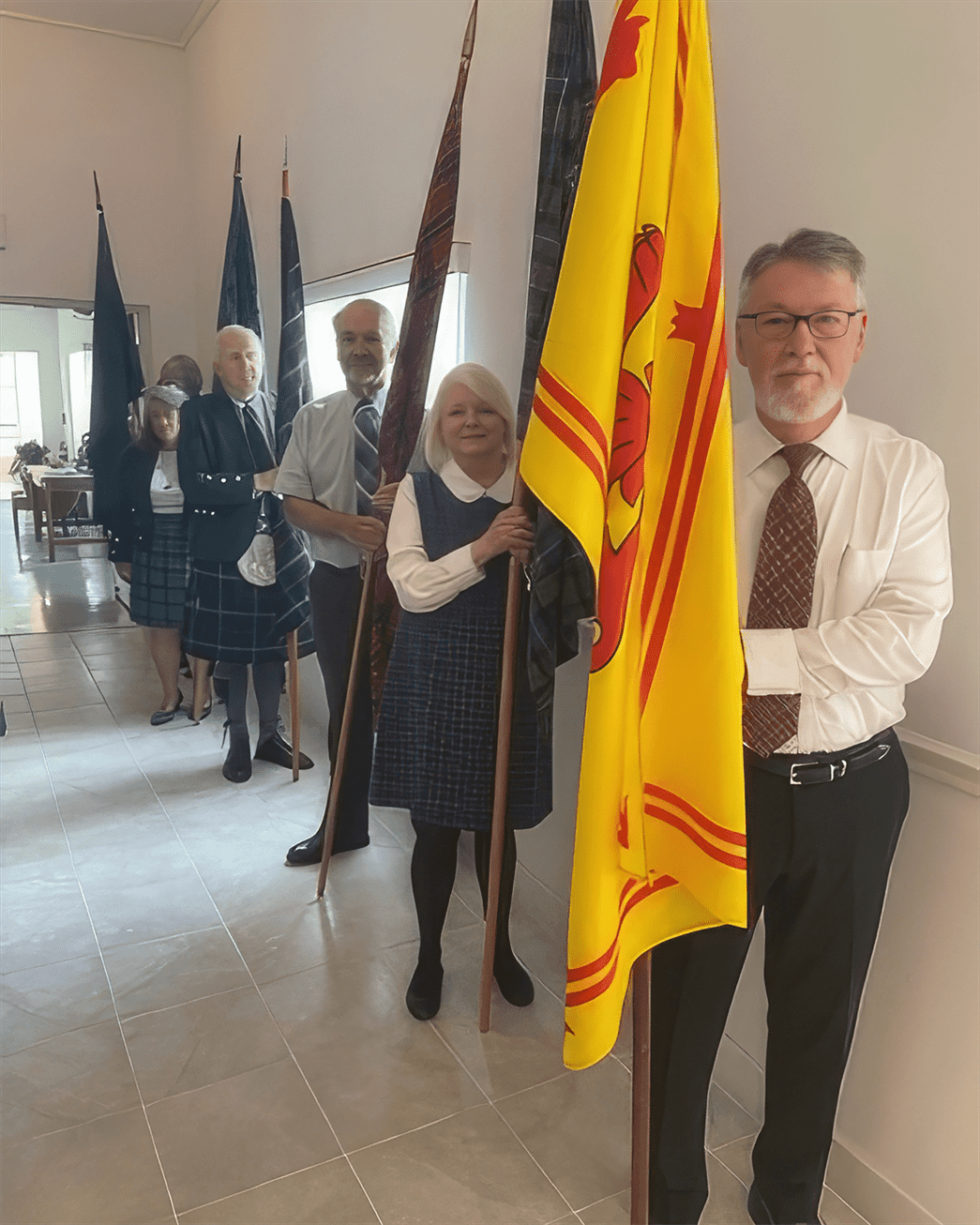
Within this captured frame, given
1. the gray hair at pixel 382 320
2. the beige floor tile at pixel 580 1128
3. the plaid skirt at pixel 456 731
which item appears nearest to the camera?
the beige floor tile at pixel 580 1128

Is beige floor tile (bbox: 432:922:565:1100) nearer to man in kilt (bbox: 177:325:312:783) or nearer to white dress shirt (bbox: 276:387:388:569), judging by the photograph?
white dress shirt (bbox: 276:387:388:569)

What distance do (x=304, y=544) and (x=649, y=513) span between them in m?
2.60

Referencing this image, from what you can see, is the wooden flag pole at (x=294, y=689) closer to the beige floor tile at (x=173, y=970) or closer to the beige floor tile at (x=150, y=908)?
the beige floor tile at (x=150, y=908)

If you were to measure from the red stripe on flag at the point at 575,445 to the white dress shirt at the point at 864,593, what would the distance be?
337 mm

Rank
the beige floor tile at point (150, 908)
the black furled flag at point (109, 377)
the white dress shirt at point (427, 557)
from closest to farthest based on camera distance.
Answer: the white dress shirt at point (427, 557), the beige floor tile at point (150, 908), the black furled flag at point (109, 377)

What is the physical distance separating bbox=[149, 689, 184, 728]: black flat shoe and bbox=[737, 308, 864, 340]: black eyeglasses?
3618mm

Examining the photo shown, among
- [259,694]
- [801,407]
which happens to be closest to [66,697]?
[259,694]

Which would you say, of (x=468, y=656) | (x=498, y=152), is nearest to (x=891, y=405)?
(x=468, y=656)

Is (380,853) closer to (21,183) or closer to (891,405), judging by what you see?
(891,405)

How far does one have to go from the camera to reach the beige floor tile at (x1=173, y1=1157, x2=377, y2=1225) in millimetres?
1759

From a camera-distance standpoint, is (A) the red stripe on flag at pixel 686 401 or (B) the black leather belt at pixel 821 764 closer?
(A) the red stripe on flag at pixel 686 401

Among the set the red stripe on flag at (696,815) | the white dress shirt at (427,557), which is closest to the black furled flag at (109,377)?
the white dress shirt at (427,557)

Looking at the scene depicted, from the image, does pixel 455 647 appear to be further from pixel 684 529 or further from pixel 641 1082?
pixel 641 1082

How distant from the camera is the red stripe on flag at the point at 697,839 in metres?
1.38
